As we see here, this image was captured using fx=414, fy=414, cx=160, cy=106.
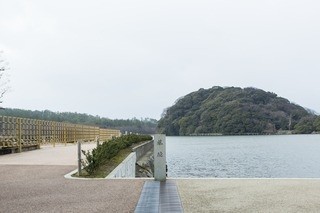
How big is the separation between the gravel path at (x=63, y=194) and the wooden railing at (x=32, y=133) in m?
10.0

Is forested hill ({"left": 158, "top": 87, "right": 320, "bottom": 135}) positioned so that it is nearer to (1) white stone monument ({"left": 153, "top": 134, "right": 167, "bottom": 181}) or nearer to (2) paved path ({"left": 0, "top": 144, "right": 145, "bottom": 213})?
(1) white stone monument ({"left": 153, "top": 134, "right": 167, "bottom": 181})

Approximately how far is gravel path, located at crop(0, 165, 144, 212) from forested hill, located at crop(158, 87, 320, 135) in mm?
94326

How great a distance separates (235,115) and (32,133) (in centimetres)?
8331

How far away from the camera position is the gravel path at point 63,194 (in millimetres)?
5875

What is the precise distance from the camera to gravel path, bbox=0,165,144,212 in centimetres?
588

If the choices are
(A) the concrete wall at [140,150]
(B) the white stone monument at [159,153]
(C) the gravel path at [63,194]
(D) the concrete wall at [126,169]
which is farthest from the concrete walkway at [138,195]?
(A) the concrete wall at [140,150]

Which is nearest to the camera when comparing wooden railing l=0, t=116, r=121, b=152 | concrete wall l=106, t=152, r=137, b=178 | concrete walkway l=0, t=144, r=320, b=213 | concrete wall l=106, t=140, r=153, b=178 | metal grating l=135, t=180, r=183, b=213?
metal grating l=135, t=180, r=183, b=213

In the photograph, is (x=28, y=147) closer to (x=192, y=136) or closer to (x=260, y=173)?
(x=260, y=173)

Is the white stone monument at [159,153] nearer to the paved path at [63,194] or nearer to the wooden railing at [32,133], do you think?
the paved path at [63,194]

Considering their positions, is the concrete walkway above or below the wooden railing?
below

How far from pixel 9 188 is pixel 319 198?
552 centimetres

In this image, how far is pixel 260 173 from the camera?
2798 cm

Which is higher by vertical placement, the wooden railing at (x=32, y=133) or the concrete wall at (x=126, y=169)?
the wooden railing at (x=32, y=133)

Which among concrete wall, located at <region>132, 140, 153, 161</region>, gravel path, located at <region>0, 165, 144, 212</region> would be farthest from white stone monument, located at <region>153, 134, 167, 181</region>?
concrete wall, located at <region>132, 140, 153, 161</region>
